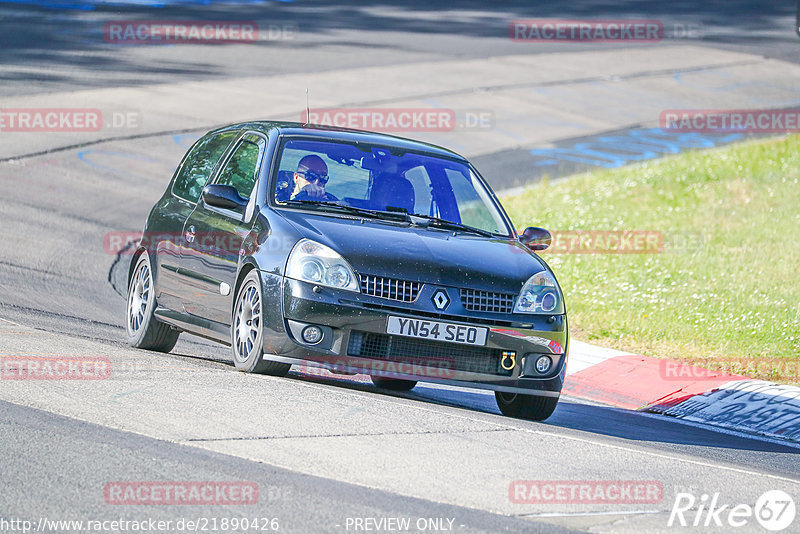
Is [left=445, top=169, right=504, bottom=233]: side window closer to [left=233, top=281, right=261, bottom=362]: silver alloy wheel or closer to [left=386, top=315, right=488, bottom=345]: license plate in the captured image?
[left=386, top=315, right=488, bottom=345]: license plate

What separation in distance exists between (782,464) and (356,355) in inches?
105

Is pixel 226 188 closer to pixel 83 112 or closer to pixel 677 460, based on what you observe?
pixel 677 460

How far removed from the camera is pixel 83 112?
74.6 ft

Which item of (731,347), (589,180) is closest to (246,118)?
(589,180)

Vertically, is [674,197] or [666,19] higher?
[666,19]

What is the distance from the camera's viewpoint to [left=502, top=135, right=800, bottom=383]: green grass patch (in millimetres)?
12391

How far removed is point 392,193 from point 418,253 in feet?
3.20

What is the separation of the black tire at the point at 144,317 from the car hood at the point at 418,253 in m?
1.83

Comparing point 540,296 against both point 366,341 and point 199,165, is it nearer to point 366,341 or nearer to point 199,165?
point 366,341

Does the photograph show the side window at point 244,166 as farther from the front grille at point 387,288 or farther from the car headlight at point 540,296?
the car headlight at point 540,296

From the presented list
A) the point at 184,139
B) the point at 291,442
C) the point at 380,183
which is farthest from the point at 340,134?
the point at 184,139

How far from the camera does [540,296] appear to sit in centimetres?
851

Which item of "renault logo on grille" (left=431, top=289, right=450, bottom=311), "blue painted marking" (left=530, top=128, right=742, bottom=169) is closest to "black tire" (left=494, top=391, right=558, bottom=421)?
"renault logo on grille" (left=431, top=289, right=450, bottom=311)

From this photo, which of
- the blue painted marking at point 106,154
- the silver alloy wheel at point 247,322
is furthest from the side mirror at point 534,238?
the blue painted marking at point 106,154
